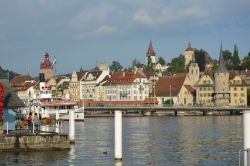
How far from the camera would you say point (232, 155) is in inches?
1742

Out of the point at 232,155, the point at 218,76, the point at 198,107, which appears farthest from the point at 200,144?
the point at 218,76

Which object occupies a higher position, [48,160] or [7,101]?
[7,101]

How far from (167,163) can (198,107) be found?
125 meters

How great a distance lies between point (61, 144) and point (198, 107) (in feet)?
395

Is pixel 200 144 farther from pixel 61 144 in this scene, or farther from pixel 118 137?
pixel 118 137

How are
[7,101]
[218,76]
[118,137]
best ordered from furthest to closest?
1. [218,76]
2. [7,101]
3. [118,137]

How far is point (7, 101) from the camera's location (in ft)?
164

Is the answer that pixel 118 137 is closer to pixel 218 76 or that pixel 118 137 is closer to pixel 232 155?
pixel 232 155

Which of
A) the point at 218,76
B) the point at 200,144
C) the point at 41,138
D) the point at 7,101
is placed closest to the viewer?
the point at 41,138

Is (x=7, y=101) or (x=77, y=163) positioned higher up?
(x=7, y=101)

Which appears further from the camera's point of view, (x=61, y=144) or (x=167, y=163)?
(x=61, y=144)

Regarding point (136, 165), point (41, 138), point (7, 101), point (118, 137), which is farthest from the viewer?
point (7, 101)

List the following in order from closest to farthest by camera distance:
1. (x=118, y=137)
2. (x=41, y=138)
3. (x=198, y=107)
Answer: (x=118, y=137) < (x=41, y=138) < (x=198, y=107)

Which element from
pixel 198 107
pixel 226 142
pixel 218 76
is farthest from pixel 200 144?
pixel 218 76
